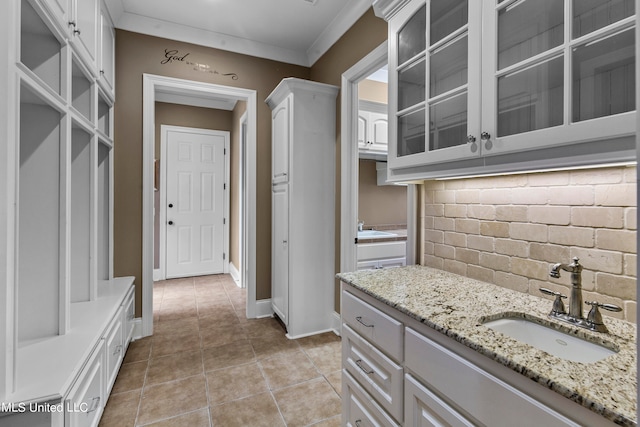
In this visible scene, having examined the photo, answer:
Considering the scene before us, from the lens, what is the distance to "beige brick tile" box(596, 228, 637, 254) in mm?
1047

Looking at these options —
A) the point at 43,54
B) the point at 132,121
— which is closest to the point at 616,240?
the point at 43,54

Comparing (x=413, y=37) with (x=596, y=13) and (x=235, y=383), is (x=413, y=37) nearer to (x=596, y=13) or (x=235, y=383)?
(x=596, y=13)

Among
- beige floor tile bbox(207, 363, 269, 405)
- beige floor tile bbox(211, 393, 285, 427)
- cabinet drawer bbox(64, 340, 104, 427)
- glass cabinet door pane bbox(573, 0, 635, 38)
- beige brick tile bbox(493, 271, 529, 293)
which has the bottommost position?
beige floor tile bbox(211, 393, 285, 427)

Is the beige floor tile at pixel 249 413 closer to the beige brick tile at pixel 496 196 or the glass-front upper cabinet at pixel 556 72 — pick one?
the beige brick tile at pixel 496 196

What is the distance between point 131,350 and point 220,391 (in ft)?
3.48

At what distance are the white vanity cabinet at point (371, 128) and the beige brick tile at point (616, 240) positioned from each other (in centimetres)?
241

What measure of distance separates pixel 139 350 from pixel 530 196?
9.66 ft

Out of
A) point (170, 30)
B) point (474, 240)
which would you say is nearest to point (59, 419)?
point (474, 240)

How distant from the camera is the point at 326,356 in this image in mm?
2484

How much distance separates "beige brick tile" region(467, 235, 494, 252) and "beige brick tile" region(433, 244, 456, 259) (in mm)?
113

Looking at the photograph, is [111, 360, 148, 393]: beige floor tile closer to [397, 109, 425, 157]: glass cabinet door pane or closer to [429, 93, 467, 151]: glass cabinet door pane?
[397, 109, 425, 157]: glass cabinet door pane

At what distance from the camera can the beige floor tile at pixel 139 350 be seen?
2.44 m

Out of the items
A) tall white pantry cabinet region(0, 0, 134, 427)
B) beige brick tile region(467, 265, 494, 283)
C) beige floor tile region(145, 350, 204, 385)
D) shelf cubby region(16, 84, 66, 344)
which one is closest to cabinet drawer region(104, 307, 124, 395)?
tall white pantry cabinet region(0, 0, 134, 427)

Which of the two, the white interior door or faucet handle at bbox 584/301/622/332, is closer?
faucet handle at bbox 584/301/622/332
